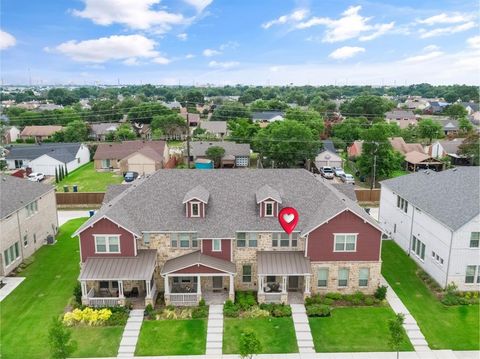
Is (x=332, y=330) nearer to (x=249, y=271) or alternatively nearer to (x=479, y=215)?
(x=249, y=271)

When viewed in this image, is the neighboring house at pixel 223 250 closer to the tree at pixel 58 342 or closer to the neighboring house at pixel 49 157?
the tree at pixel 58 342

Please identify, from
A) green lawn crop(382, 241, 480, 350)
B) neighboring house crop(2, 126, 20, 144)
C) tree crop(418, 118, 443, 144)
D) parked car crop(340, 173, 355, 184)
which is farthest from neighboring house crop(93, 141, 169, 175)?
tree crop(418, 118, 443, 144)

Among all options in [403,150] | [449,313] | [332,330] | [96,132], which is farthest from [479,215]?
[96,132]

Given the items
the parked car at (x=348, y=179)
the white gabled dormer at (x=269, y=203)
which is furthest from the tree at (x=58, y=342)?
the parked car at (x=348, y=179)

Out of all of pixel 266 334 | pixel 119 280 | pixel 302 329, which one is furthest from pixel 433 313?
pixel 119 280

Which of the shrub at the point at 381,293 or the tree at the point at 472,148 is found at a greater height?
the tree at the point at 472,148
